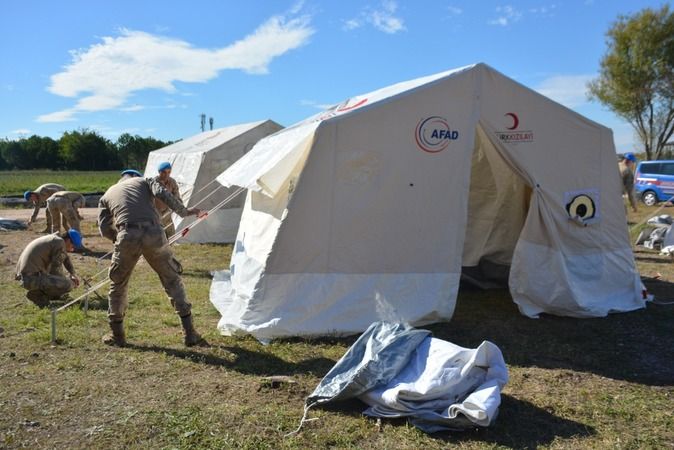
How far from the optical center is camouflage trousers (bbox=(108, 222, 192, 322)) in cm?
472

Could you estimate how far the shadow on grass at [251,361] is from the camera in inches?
171

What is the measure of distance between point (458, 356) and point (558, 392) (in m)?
0.99

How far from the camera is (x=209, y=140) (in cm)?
1330

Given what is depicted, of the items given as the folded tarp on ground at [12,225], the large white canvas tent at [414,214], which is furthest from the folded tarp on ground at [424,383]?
the folded tarp on ground at [12,225]

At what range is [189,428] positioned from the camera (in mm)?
3338

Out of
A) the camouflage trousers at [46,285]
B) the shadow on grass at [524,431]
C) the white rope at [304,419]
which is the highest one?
the camouflage trousers at [46,285]

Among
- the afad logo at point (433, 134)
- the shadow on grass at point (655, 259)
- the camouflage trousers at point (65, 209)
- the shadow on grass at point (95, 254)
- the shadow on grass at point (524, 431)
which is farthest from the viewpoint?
the camouflage trousers at point (65, 209)

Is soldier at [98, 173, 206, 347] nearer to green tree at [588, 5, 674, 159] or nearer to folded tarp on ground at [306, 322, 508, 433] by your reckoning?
folded tarp on ground at [306, 322, 508, 433]

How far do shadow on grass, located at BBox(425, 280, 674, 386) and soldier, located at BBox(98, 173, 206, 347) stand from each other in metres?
2.57

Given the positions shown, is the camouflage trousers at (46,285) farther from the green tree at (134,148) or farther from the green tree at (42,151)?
the green tree at (42,151)

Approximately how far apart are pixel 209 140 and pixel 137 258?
29.2 feet

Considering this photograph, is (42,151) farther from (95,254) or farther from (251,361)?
(251,361)

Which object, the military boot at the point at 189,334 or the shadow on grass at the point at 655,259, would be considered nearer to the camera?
the military boot at the point at 189,334

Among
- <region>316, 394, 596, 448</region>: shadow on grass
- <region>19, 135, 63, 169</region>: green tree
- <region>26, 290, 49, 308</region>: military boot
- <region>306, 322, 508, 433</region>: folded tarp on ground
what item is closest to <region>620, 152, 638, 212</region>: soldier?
<region>316, 394, 596, 448</region>: shadow on grass
